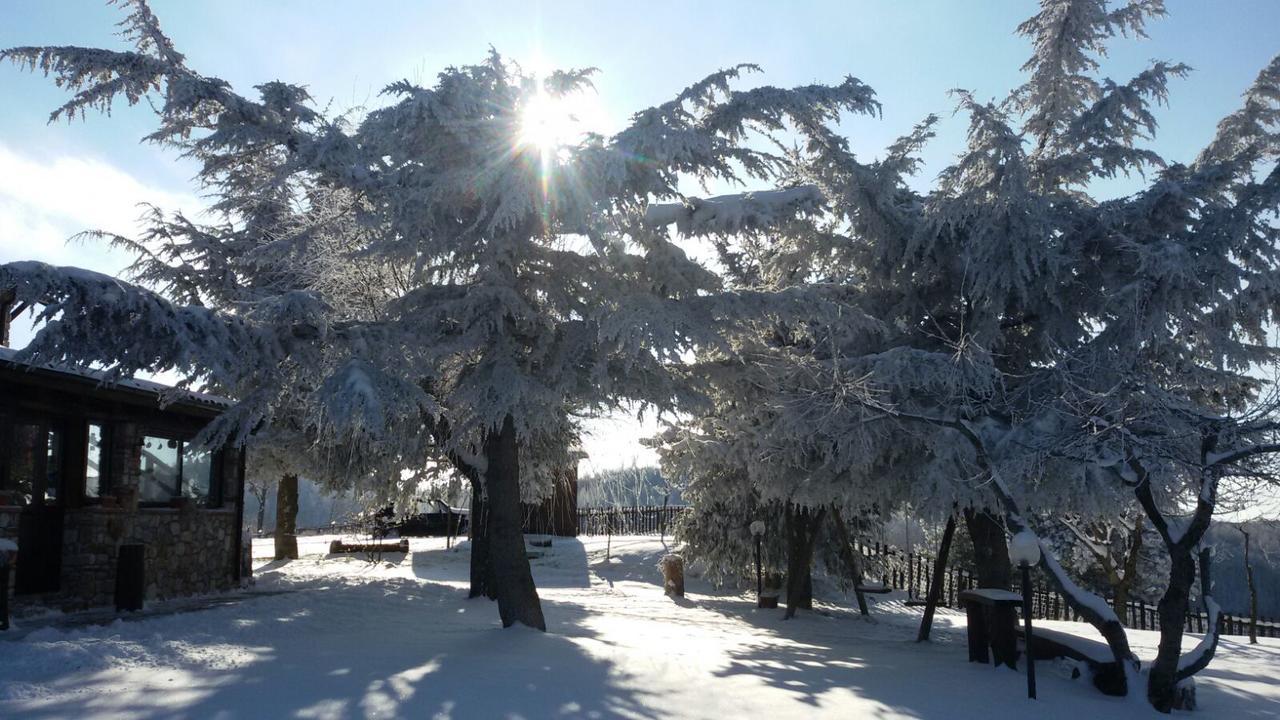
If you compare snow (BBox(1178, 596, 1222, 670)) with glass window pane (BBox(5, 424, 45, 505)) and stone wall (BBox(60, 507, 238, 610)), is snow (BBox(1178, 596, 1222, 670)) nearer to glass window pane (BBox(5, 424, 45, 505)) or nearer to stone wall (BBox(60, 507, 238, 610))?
stone wall (BBox(60, 507, 238, 610))

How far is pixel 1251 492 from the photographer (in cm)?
703

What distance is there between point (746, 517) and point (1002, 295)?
8.67m

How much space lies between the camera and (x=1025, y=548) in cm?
751

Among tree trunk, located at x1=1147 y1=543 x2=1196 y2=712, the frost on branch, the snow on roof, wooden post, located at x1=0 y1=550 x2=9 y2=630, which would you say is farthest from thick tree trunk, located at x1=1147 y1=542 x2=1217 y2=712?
wooden post, located at x1=0 y1=550 x2=9 y2=630

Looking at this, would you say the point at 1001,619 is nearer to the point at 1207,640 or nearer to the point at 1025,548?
the point at 1025,548

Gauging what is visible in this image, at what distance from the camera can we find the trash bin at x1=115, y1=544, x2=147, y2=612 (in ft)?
34.3

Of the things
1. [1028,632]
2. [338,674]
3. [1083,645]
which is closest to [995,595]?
A: [1083,645]

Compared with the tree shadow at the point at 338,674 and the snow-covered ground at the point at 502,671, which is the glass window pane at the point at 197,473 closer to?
the snow-covered ground at the point at 502,671

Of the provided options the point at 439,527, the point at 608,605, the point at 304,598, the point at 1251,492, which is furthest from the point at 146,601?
the point at 439,527

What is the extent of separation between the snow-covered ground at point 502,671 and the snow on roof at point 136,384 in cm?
246

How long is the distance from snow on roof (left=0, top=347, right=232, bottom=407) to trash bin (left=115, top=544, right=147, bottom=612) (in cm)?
191

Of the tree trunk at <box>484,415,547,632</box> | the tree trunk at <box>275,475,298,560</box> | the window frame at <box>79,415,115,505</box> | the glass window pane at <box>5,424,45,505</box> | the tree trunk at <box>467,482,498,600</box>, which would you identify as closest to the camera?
the tree trunk at <box>484,415,547,632</box>

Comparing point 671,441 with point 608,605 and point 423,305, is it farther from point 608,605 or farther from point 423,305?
point 423,305

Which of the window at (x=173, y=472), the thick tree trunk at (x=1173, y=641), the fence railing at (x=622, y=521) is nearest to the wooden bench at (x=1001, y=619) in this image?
the thick tree trunk at (x=1173, y=641)
